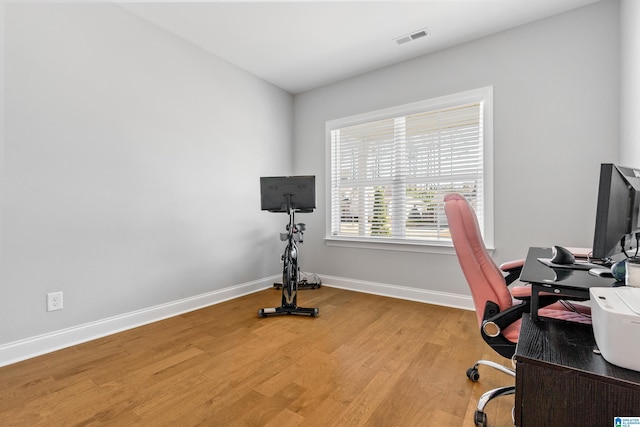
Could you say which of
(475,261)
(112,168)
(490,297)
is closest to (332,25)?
(112,168)

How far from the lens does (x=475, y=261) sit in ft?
4.33

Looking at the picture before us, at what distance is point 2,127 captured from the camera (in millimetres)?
1928

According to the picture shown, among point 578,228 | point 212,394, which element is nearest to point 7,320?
point 212,394

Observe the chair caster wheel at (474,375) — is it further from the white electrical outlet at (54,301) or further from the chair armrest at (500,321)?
the white electrical outlet at (54,301)

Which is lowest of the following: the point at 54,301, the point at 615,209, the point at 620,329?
the point at 54,301

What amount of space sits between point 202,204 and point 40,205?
130cm

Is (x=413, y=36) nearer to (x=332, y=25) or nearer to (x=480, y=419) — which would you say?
(x=332, y=25)

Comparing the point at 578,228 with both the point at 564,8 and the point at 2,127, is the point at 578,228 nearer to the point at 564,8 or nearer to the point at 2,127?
the point at 564,8

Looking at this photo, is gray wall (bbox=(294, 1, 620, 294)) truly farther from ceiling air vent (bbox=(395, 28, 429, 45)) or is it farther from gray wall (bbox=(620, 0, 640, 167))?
ceiling air vent (bbox=(395, 28, 429, 45))

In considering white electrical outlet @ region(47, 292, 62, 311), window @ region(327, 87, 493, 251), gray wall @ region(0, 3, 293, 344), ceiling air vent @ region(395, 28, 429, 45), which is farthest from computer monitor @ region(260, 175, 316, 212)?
white electrical outlet @ region(47, 292, 62, 311)

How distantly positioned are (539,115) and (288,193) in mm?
2511

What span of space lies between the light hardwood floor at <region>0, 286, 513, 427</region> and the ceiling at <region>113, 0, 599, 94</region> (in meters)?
2.82

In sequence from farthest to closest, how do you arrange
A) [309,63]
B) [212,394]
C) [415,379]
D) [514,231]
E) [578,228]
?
[309,63] → [514,231] → [578,228] → [415,379] → [212,394]

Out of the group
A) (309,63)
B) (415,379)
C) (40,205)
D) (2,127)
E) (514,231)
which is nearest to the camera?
(415,379)
